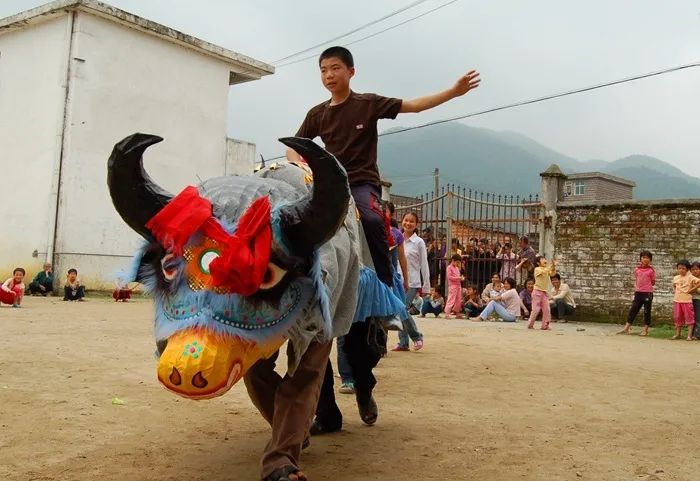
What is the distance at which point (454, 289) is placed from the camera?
49.9ft

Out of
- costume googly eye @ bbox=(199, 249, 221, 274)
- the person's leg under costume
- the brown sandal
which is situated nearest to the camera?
costume googly eye @ bbox=(199, 249, 221, 274)

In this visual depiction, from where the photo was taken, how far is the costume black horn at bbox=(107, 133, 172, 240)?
2895 mm

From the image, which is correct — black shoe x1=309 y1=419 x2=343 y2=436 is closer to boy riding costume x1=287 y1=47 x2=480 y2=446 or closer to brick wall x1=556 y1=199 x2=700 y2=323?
boy riding costume x1=287 y1=47 x2=480 y2=446

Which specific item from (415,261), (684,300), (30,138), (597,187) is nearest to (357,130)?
(415,261)

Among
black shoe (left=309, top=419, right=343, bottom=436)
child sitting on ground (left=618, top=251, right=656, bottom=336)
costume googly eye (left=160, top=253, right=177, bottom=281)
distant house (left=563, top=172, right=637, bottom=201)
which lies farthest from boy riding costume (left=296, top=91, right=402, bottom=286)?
distant house (left=563, top=172, right=637, bottom=201)

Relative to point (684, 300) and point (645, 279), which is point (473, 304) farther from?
point (684, 300)

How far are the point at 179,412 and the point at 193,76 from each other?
54.3ft

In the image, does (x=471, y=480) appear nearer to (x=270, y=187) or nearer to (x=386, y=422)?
(x=386, y=422)

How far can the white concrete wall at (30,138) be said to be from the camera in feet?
55.1

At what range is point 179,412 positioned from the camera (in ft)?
14.7

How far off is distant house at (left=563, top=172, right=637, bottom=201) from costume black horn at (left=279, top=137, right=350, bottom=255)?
1087 inches

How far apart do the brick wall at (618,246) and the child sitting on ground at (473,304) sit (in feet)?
6.24

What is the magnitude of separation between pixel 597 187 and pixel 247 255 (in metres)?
30.6

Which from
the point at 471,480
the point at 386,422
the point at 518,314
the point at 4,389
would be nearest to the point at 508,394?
the point at 386,422
